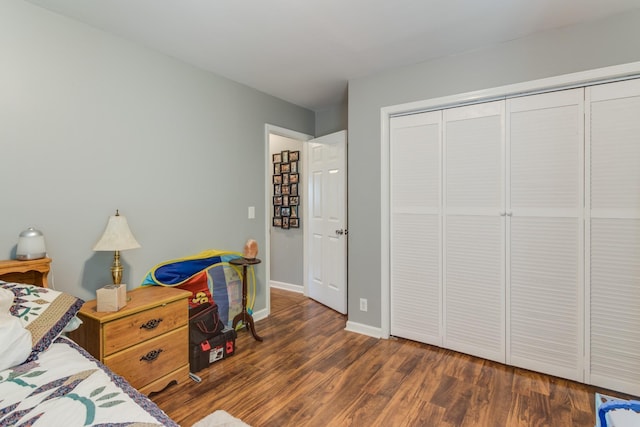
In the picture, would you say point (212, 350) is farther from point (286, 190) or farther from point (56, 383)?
point (286, 190)

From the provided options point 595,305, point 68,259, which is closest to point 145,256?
point 68,259

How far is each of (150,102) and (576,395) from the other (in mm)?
3609

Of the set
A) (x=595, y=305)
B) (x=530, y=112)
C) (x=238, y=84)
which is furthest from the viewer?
(x=238, y=84)

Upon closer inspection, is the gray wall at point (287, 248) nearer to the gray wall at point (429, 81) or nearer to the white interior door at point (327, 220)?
the white interior door at point (327, 220)

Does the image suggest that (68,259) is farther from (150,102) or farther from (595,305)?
(595,305)

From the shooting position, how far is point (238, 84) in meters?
3.20

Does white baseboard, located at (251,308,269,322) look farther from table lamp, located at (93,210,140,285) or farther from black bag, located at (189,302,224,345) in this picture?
table lamp, located at (93,210,140,285)

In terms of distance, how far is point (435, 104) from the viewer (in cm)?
270

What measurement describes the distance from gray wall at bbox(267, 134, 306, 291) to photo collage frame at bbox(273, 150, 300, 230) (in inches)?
2.3

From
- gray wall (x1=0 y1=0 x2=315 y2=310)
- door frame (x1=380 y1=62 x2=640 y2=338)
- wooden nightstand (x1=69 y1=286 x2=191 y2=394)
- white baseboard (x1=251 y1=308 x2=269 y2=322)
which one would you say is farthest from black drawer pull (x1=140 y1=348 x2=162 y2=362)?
door frame (x1=380 y1=62 x2=640 y2=338)

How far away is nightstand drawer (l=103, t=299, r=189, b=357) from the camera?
6.08 feet

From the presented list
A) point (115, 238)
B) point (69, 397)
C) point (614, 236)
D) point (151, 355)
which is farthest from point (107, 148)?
point (614, 236)

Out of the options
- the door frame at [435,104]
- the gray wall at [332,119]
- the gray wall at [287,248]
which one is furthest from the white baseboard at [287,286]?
the gray wall at [332,119]

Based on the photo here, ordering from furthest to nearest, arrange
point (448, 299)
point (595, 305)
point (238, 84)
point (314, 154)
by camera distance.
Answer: point (314, 154) < point (238, 84) < point (448, 299) < point (595, 305)
